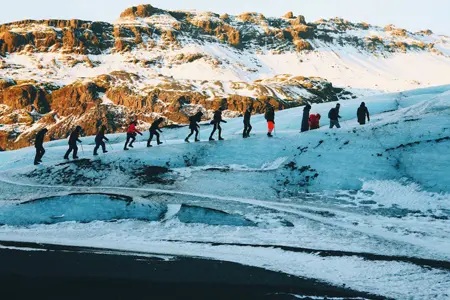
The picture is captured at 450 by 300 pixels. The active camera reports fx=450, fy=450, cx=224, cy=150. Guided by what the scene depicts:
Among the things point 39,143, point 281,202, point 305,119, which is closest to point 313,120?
point 305,119

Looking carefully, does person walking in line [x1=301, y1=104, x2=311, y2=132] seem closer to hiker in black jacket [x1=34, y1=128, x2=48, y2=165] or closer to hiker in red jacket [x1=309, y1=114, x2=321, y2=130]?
hiker in red jacket [x1=309, y1=114, x2=321, y2=130]

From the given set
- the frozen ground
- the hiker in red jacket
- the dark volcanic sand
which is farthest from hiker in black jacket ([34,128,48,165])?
the hiker in red jacket

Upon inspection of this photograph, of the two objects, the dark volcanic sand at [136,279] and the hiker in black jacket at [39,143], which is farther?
the hiker in black jacket at [39,143]

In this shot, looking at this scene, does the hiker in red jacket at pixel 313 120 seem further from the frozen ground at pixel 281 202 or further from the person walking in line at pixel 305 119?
the frozen ground at pixel 281 202

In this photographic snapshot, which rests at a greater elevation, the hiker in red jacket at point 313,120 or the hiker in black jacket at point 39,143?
the hiker in red jacket at point 313,120

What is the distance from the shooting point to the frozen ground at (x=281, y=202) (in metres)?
13.1

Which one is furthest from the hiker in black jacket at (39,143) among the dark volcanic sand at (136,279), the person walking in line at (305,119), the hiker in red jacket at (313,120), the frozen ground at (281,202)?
the hiker in red jacket at (313,120)

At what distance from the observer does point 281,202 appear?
21.0 metres

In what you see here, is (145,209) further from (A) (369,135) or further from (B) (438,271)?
(A) (369,135)

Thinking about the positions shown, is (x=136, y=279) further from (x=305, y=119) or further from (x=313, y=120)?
(x=313, y=120)

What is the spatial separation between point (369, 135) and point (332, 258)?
14674 millimetres

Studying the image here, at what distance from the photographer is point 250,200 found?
843 inches

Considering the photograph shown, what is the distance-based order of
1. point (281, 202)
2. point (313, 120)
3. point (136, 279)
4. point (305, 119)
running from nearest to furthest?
point (136, 279), point (281, 202), point (305, 119), point (313, 120)

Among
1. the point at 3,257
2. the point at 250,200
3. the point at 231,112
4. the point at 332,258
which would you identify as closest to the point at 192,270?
the point at 332,258
